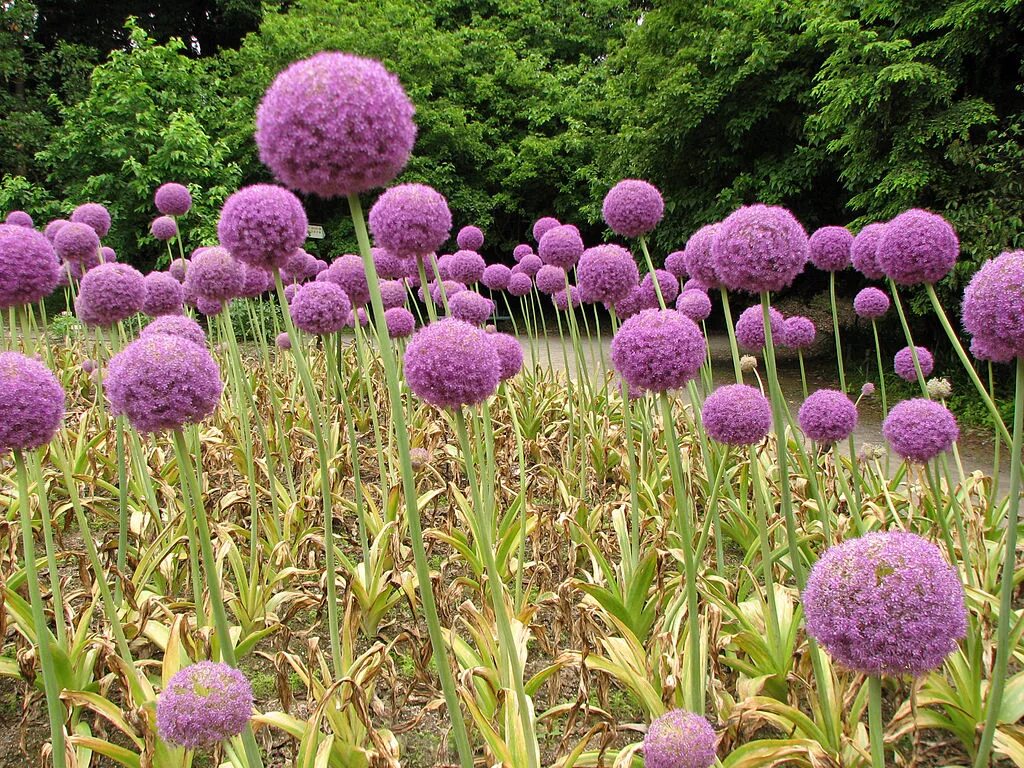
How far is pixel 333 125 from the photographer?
143 centimetres

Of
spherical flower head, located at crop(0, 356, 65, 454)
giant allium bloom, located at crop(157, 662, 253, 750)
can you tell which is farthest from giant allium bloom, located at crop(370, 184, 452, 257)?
giant allium bloom, located at crop(157, 662, 253, 750)

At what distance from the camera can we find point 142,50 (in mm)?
15695

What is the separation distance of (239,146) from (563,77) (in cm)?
879

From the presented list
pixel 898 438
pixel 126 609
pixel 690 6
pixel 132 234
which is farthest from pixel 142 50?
pixel 898 438

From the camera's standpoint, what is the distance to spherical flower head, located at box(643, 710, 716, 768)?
1.50m

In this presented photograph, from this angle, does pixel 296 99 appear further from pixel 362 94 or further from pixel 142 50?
pixel 142 50

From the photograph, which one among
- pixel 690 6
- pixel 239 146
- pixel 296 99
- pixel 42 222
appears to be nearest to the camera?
pixel 296 99

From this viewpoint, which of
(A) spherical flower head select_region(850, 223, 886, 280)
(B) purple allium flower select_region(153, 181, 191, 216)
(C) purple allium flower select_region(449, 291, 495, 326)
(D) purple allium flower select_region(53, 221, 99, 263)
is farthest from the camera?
(B) purple allium flower select_region(153, 181, 191, 216)

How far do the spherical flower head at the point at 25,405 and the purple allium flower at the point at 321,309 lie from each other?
1.39 m

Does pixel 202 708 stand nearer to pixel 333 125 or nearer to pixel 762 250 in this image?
pixel 333 125

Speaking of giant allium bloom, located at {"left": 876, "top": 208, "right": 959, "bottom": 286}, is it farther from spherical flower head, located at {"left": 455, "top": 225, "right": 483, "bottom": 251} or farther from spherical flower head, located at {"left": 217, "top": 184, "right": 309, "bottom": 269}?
spherical flower head, located at {"left": 455, "top": 225, "right": 483, "bottom": 251}

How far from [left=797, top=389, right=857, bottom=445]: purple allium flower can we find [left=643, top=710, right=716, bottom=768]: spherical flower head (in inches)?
65.3

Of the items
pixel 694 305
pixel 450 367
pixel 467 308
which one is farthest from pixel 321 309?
pixel 694 305

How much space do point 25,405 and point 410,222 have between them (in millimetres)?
1375
